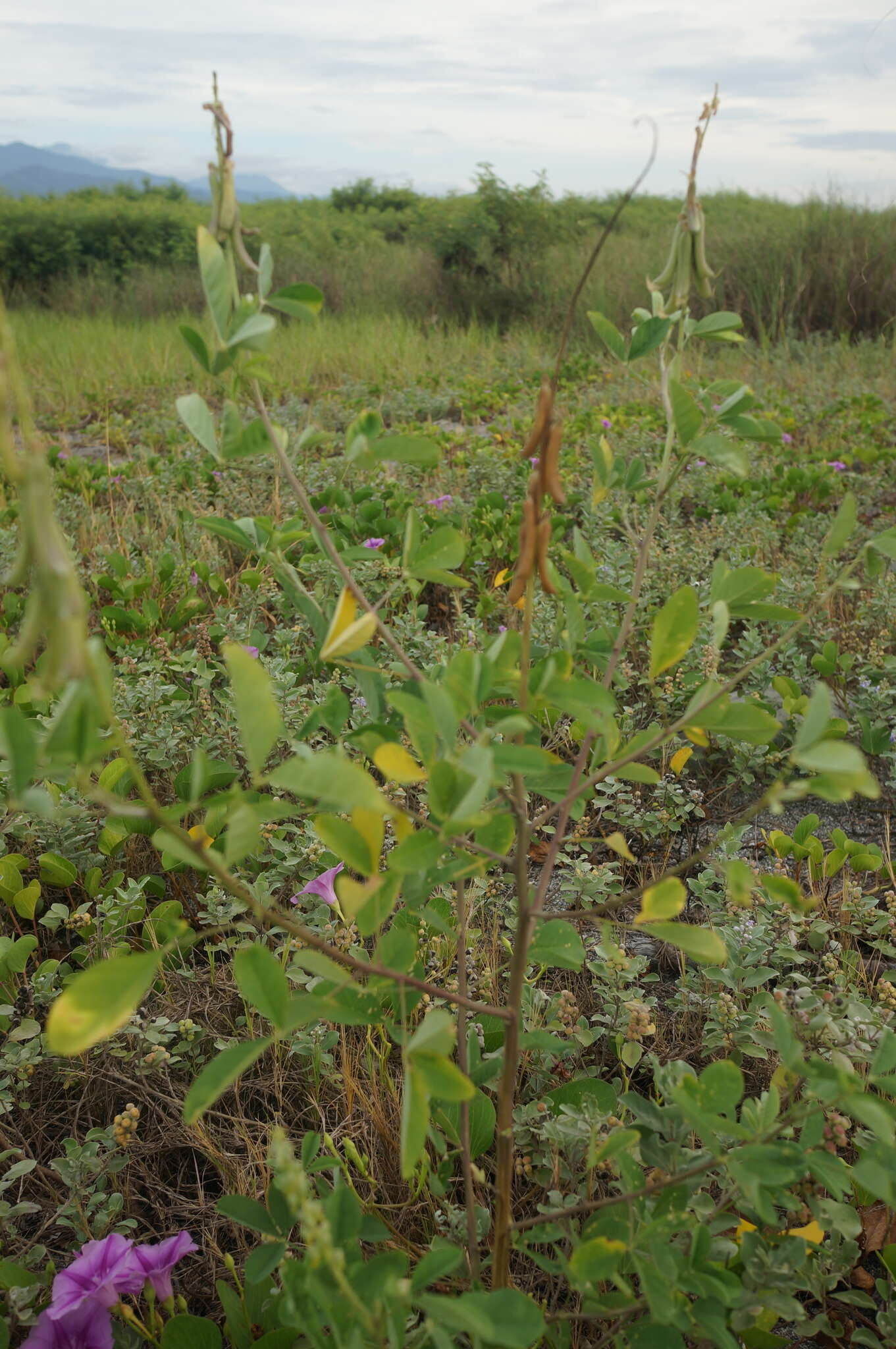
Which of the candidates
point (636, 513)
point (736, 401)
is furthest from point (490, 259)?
point (736, 401)

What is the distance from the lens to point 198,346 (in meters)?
0.79

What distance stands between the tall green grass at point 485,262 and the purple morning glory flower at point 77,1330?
6241mm

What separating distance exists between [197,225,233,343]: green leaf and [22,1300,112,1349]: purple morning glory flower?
1.01 m

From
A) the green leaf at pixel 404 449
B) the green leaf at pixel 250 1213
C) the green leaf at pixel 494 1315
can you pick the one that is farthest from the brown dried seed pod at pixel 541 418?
the green leaf at pixel 250 1213

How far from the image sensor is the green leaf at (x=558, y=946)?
3.25 feet

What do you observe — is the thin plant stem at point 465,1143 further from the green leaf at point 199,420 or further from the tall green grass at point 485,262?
the tall green grass at point 485,262

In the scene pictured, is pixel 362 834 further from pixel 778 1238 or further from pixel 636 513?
pixel 636 513

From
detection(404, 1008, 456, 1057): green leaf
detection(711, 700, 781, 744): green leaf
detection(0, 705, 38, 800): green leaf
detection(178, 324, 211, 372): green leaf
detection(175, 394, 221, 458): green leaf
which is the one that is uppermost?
detection(178, 324, 211, 372): green leaf

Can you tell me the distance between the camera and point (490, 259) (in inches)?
417

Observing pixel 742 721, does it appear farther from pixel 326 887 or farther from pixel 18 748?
pixel 326 887

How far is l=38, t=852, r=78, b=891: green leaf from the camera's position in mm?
1661

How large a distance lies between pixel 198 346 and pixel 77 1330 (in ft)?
3.39

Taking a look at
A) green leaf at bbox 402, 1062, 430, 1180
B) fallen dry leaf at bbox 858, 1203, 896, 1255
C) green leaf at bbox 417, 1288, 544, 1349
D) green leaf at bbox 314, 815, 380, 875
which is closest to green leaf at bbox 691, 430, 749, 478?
green leaf at bbox 314, 815, 380, 875

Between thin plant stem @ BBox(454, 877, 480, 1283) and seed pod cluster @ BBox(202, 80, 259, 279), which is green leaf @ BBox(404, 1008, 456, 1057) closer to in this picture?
thin plant stem @ BBox(454, 877, 480, 1283)
